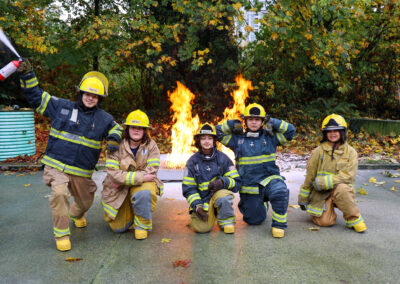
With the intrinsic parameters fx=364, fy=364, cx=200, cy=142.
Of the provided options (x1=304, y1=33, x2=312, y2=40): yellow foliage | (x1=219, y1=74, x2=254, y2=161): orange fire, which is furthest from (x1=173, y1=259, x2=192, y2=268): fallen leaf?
(x1=219, y1=74, x2=254, y2=161): orange fire

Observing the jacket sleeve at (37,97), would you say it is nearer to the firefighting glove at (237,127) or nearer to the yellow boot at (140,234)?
the yellow boot at (140,234)

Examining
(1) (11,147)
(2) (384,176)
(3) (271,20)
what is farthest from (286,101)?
(1) (11,147)

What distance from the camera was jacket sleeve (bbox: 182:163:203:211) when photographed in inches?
161

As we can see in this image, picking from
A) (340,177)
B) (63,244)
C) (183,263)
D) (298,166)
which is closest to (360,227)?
(340,177)

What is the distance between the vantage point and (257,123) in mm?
4418

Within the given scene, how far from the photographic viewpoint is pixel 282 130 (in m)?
4.34

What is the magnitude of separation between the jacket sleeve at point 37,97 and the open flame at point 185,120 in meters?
3.68

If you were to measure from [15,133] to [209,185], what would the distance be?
234 inches

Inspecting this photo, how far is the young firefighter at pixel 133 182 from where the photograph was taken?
392 cm

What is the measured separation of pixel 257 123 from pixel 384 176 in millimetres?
3876

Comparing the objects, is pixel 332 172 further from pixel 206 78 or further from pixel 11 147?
pixel 206 78

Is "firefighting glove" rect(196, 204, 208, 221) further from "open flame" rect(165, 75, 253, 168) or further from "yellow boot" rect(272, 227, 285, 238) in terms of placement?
"open flame" rect(165, 75, 253, 168)

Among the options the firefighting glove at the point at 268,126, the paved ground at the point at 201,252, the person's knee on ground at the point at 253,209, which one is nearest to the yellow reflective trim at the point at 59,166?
the paved ground at the point at 201,252

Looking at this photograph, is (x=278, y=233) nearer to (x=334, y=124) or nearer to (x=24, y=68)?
(x=334, y=124)
